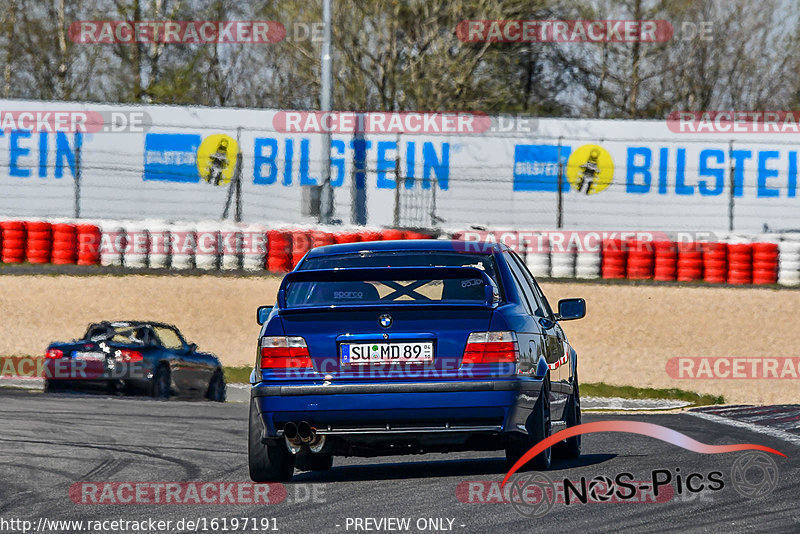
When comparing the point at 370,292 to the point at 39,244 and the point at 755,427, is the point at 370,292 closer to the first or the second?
the point at 755,427

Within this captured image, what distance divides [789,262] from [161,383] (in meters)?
14.7

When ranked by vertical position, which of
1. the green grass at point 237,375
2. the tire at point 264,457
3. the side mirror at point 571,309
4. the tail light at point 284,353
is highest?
the side mirror at point 571,309

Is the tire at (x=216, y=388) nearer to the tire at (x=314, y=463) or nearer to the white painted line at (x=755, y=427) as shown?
the white painted line at (x=755, y=427)

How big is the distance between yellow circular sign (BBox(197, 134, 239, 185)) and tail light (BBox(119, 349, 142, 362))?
51.7 ft

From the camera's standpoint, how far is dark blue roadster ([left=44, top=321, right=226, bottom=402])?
15.0 m

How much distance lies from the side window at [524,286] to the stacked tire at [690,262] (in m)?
17.6

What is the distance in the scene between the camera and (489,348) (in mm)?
7523

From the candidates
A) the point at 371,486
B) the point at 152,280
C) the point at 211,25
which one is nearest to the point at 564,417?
the point at 371,486

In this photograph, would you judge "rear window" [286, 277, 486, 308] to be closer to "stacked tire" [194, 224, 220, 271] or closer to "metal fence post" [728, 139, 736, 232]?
"stacked tire" [194, 224, 220, 271]

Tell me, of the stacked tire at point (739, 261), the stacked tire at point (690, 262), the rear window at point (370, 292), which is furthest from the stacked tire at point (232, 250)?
the rear window at point (370, 292)

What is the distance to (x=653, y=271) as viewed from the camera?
2609 centimetres

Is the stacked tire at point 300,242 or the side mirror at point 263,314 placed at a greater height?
the stacked tire at point 300,242

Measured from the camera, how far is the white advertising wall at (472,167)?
30188 millimetres

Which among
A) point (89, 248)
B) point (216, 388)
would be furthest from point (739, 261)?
point (216, 388)
